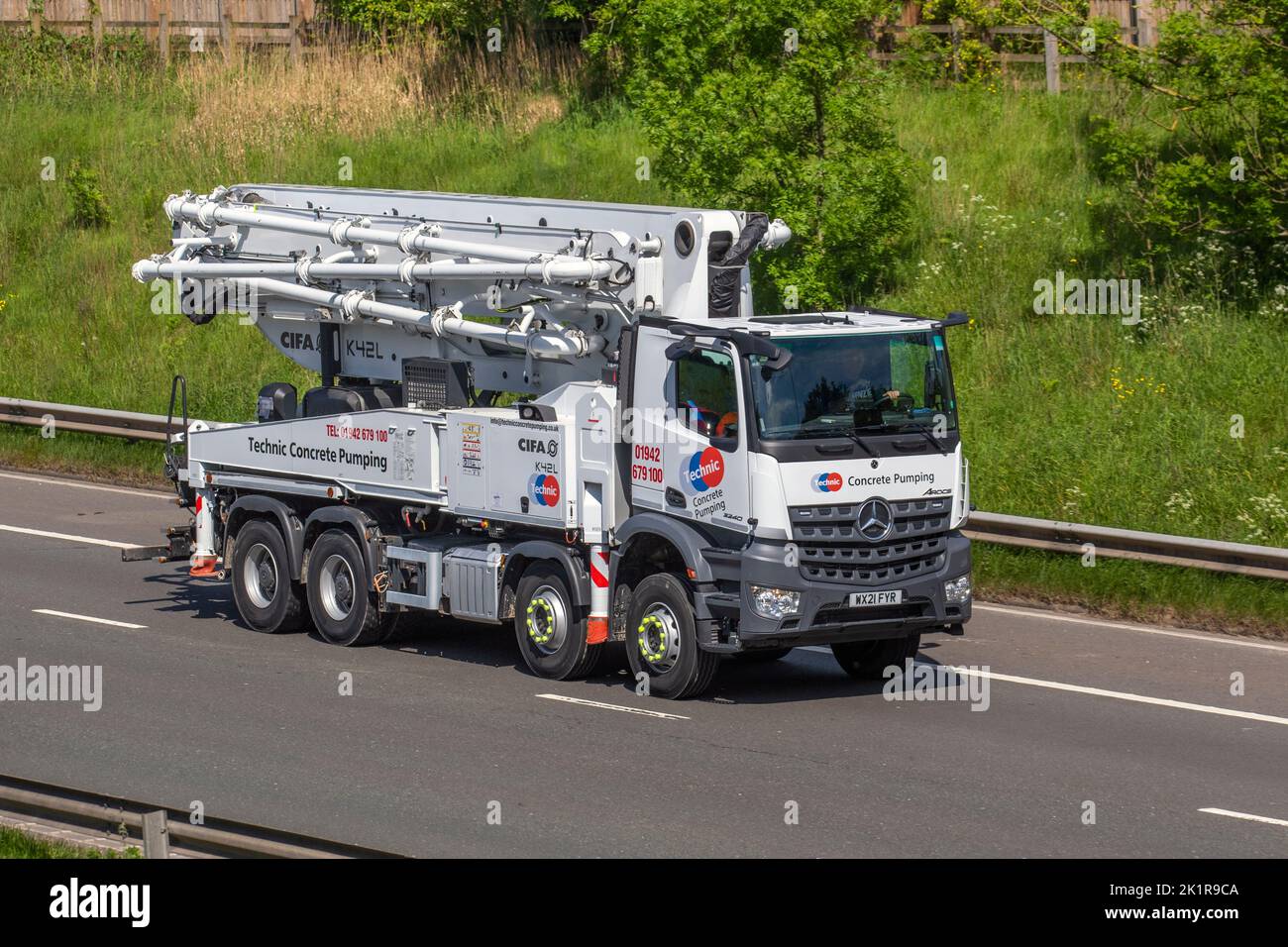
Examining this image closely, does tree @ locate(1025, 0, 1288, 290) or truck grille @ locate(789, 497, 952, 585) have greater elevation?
tree @ locate(1025, 0, 1288, 290)

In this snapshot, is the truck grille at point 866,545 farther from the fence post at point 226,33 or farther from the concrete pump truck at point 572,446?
the fence post at point 226,33

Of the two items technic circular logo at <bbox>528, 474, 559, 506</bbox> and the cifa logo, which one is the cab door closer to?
the cifa logo

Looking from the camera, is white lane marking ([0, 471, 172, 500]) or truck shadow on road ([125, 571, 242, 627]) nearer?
truck shadow on road ([125, 571, 242, 627])

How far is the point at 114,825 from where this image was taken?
8.82 meters

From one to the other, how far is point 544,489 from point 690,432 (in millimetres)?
1411

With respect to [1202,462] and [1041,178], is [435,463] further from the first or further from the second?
[1041,178]

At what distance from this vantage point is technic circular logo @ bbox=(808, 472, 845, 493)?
1279 centimetres

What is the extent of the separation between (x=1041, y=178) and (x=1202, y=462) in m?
7.88

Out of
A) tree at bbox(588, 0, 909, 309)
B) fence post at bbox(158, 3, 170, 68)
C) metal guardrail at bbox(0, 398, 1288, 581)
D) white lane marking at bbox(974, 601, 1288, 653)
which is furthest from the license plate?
fence post at bbox(158, 3, 170, 68)

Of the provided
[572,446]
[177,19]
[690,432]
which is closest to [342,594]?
[572,446]

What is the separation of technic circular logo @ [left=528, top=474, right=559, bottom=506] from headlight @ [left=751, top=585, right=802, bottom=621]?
1948 millimetres

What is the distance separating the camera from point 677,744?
12.2 metres

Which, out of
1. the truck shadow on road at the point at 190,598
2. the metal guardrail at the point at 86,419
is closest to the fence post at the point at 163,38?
the metal guardrail at the point at 86,419

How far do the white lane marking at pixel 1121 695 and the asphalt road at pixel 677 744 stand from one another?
1.1 inches
